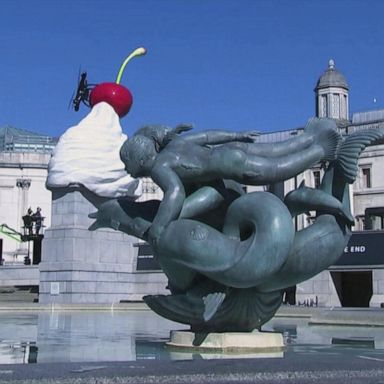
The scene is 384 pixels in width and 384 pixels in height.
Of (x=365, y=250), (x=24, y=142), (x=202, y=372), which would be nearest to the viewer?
(x=202, y=372)

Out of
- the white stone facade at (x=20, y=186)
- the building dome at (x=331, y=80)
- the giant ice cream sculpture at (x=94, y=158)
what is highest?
the building dome at (x=331, y=80)

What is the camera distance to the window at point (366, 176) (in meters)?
68.8

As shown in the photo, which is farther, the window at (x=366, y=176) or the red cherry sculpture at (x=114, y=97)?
the window at (x=366, y=176)

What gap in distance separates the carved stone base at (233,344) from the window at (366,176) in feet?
202

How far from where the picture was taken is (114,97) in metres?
31.7

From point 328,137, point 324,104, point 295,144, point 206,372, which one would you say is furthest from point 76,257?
point 324,104

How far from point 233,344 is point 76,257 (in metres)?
20.0

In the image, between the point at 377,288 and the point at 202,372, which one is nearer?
the point at 202,372

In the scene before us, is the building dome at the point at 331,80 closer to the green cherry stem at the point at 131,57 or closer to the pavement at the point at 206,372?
the green cherry stem at the point at 131,57

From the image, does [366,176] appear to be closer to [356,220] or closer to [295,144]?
[356,220]

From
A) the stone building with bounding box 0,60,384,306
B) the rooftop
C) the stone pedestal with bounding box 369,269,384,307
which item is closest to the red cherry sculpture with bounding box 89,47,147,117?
the stone pedestal with bounding box 369,269,384,307

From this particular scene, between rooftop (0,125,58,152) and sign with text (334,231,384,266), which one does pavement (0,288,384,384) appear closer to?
sign with text (334,231,384,266)

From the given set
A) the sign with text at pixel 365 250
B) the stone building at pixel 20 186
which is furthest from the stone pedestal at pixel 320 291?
the stone building at pixel 20 186

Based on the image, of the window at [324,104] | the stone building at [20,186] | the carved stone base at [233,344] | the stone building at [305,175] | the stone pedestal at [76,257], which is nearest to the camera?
the carved stone base at [233,344]
